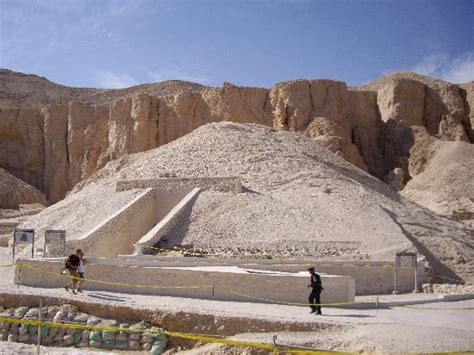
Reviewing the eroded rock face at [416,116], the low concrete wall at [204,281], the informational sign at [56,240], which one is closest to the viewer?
the low concrete wall at [204,281]

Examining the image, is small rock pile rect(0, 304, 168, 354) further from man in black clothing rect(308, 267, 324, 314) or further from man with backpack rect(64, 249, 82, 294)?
man in black clothing rect(308, 267, 324, 314)

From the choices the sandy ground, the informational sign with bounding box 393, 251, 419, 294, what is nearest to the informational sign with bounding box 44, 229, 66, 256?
the sandy ground

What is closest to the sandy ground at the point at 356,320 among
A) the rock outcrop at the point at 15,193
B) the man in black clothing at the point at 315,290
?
the man in black clothing at the point at 315,290

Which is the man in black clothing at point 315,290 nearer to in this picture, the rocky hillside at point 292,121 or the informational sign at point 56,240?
the informational sign at point 56,240

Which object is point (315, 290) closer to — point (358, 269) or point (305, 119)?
point (358, 269)

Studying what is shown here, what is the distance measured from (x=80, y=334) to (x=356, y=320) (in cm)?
450

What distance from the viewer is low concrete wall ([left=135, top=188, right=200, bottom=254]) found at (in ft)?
57.2

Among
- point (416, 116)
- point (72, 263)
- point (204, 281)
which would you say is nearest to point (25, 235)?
point (72, 263)

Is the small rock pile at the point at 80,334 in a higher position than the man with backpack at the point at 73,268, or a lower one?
lower

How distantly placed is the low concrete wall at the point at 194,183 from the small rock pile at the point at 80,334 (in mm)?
10795

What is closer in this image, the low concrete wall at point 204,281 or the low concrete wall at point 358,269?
the low concrete wall at point 204,281

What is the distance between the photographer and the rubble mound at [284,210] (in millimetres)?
18031

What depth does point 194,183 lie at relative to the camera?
22125 mm

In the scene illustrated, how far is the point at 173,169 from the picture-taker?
24.5m
